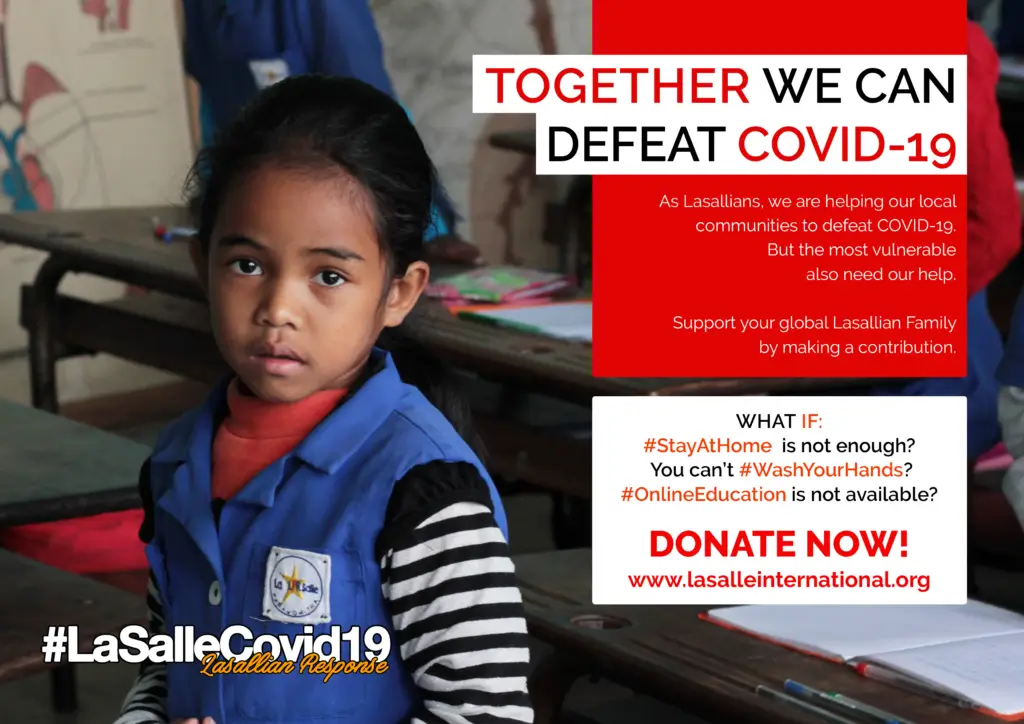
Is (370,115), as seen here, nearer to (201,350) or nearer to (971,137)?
(971,137)

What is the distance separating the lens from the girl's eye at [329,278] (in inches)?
38.9

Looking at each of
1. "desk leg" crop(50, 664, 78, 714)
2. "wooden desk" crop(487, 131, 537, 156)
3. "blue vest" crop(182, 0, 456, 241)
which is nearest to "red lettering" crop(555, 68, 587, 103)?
"desk leg" crop(50, 664, 78, 714)

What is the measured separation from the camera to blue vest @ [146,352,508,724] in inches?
38.6

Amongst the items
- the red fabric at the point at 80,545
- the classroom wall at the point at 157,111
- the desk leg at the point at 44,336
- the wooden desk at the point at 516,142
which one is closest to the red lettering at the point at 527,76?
the red fabric at the point at 80,545

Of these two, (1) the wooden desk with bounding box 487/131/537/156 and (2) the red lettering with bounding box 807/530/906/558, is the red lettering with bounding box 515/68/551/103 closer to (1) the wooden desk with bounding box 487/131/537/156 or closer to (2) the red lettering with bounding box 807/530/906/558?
(2) the red lettering with bounding box 807/530/906/558

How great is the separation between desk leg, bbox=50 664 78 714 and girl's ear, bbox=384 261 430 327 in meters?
1.72

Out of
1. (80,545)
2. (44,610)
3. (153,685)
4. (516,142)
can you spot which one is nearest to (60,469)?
(44,610)

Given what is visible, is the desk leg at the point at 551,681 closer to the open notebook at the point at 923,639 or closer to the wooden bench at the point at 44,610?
the open notebook at the point at 923,639

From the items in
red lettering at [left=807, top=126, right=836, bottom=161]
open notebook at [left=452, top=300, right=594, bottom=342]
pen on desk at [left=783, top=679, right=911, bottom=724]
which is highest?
red lettering at [left=807, top=126, right=836, bottom=161]

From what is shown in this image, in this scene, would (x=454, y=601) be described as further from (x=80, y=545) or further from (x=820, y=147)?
(x=80, y=545)

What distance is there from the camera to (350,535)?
98 centimetres

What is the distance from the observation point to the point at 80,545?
228cm

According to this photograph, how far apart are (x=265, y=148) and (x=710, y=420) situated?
682mm

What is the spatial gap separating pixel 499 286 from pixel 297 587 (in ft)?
5.22
